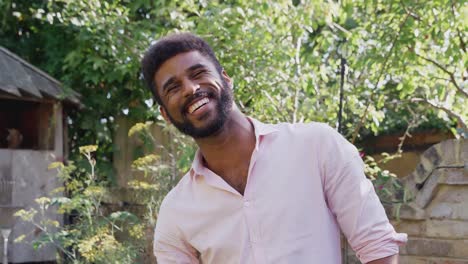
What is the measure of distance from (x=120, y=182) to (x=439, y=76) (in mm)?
3638

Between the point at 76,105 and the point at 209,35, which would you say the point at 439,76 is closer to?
the point at 209,35

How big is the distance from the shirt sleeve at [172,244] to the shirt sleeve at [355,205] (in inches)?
17.8

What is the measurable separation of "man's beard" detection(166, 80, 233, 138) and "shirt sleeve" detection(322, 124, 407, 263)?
11.3 inches

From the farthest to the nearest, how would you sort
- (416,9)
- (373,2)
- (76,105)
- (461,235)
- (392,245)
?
1. (76,105)
2. (373,2)
3. (416,9)
4. (461,235)
5. (392,245)

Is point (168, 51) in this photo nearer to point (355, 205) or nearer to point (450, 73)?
point (355, 205)

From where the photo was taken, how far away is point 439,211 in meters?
4.66

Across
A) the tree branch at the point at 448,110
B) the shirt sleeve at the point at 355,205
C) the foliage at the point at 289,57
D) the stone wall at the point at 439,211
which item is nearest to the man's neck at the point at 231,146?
the shirt sleeve at the point at 355,205

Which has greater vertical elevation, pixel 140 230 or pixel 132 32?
pixel 132 32

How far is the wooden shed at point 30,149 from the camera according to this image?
7.07 m

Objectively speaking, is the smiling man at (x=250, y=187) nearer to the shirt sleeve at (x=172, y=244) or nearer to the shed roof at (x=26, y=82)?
the shirt sleeve at (x=172, y=244)

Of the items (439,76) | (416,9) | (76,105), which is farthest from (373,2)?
(76,105)

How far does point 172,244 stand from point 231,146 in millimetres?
344

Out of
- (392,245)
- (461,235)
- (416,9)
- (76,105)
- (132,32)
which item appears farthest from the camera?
(76,105)

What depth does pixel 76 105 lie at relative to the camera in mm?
7695
